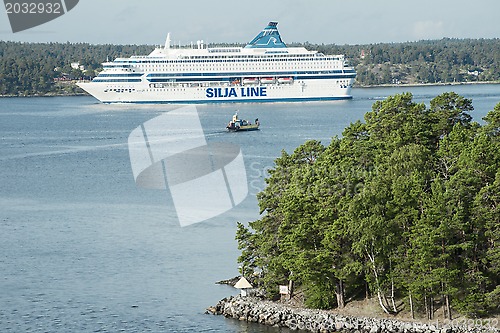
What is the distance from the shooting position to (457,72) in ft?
584

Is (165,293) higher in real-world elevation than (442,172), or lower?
lower

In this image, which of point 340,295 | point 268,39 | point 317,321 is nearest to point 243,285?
point 340,295

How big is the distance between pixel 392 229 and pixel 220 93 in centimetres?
7944

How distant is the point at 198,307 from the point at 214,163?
86.8 feet

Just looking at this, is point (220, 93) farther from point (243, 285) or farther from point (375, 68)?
point (375, 68)

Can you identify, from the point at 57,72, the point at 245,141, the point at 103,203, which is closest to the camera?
the point at 103,203

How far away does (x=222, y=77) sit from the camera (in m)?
103

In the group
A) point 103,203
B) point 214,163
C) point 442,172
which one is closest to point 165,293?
point 442,172

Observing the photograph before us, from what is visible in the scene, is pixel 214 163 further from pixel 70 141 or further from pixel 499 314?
pixel 499 314

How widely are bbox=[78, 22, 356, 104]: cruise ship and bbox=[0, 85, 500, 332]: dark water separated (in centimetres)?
3671

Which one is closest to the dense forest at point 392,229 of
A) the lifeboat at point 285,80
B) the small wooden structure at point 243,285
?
the small wooden structure at point 243,285

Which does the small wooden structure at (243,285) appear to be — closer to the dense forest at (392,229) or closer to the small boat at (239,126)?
the dense forest at (392,229)

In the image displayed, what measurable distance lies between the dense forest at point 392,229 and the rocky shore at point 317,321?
46 cm

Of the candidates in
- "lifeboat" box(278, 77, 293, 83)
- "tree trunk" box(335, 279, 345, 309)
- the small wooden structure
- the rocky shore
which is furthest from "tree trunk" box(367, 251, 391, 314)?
"lifeboat" box(278, 77, 293, 83)
